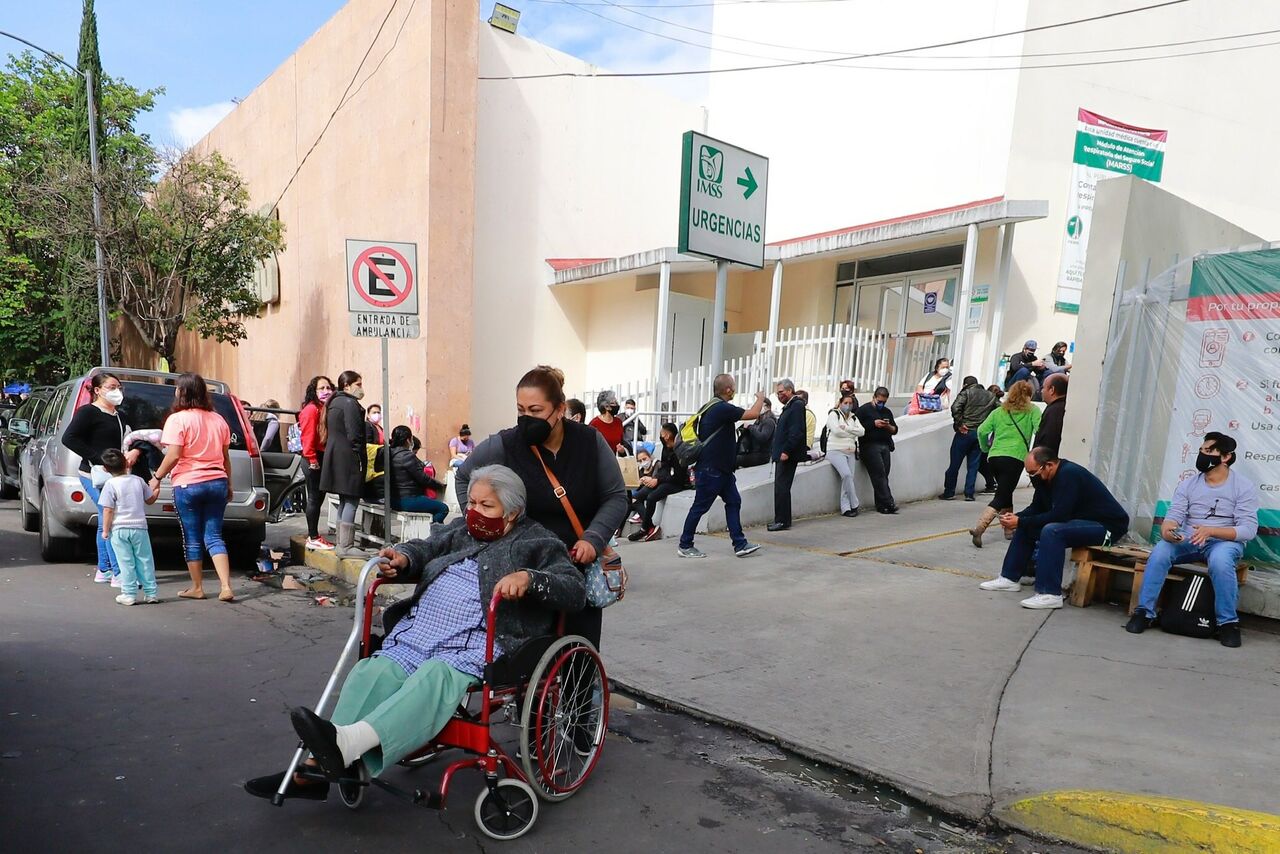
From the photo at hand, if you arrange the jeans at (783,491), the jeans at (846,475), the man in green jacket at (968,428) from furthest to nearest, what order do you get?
the man in green jacket at (968,428)
the jeans at (846,475)
the jeans at (783,491)

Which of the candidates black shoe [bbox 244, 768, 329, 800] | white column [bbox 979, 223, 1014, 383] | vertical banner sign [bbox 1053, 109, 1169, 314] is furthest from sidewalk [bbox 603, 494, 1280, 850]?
vertical banner sign [bbox 1053, 109, 1169, 314]

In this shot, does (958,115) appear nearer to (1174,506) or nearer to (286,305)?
(1174,506)

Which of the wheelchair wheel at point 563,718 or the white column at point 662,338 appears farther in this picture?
the white column at point 662,338

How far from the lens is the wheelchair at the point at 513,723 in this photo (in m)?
2.93

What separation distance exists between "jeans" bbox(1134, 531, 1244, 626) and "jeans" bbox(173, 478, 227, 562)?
678 cm

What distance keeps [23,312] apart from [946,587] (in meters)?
24.5

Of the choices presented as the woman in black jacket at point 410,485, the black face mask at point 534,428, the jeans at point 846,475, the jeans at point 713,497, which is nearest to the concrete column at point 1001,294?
the jeans at point 846,475

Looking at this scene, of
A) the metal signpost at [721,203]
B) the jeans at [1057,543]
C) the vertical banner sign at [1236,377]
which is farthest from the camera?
the metal signpost at [721,203]

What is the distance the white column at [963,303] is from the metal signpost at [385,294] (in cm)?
764

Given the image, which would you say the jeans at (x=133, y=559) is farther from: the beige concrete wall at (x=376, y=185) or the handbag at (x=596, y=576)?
the beige concrete wall at (x=376, y=185)

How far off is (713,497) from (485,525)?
16.2ft

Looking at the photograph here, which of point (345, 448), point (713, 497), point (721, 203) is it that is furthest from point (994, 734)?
point (345, 448)

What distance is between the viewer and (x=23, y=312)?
21.5 metres

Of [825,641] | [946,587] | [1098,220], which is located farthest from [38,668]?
[1098,220]
